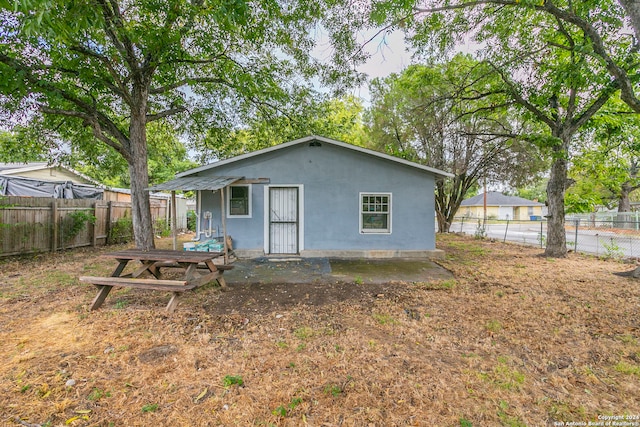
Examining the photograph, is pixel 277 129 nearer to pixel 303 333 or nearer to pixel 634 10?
pixel 303 333

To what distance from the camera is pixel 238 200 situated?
840cm

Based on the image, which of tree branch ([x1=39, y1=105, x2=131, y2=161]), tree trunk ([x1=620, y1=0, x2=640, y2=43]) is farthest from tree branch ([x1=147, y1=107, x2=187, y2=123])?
tree trunk ([x1=620, y1=0, x2=640, y2=43])

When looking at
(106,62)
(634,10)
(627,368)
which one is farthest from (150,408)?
(634,10)

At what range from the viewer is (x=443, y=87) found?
1000cm

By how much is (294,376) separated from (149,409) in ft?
3.73

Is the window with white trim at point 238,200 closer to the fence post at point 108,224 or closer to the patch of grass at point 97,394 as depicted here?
the fence post at point 108,224

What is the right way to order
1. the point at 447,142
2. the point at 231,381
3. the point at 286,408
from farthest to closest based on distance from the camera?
the point at 447,142
the point at 231,381
the point at 286,408

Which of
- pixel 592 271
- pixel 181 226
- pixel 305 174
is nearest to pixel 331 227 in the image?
pixel 305 174

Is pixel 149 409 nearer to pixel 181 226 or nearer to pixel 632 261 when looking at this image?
pixel 632 261

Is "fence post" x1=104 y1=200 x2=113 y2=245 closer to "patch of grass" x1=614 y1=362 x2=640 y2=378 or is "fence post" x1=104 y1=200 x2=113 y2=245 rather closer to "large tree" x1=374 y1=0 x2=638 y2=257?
"large tree" x1=374 y1=0 x2=638 y2=257

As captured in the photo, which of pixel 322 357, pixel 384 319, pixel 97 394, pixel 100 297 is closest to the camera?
pixel 97 394

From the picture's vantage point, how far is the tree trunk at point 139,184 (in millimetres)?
7453

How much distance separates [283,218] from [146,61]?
17.8 ft

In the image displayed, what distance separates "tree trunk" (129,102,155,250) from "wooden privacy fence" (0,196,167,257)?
3055 millimetres
